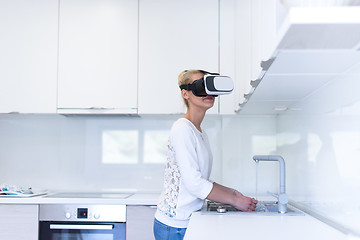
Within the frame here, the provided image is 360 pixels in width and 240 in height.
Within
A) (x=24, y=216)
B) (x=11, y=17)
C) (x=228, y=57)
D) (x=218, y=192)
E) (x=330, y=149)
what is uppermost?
(x=11, y=17)

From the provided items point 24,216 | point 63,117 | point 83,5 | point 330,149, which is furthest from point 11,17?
point 330,149

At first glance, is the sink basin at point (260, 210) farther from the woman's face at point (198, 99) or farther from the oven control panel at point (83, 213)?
the oven control panel at point (83, 213)

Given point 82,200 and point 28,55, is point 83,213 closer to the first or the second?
point 82,200

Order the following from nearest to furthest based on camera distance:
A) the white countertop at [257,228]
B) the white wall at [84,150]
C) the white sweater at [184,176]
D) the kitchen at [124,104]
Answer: the white countertop at [257,228]
the white sweater at [184,176]
the kitchen at [124,104]
the white wall at [84,150]

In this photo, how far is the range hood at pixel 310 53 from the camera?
0.91 m

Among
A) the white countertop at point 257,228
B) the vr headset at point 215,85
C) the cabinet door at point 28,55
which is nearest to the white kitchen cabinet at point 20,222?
the cabinet door at point 28,55

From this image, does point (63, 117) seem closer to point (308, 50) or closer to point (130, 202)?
point (130, 202)

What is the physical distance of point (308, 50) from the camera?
1.16 meters

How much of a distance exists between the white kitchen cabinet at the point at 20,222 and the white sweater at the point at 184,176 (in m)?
1.06

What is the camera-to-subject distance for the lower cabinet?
2.72 metres

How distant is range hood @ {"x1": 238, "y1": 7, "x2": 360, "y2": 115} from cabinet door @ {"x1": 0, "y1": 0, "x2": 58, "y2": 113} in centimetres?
161

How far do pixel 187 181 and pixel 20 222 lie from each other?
54.1 inches

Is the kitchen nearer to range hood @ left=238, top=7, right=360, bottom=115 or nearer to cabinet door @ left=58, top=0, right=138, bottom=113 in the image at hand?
cabinet door @ left=58, top=0, right=138, bottom=113

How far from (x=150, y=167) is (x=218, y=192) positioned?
55.8 inches
